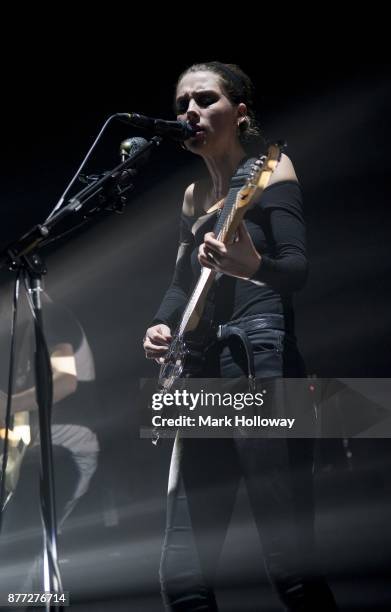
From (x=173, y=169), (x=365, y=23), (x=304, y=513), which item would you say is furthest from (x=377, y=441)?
(x=304, y=513)

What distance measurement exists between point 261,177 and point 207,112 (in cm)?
34

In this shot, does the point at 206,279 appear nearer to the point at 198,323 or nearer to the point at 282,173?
the point at 198,323

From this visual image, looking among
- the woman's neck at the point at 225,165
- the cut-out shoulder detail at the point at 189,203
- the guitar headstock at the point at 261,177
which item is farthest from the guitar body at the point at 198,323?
the cut-out shoulder detail at the point at 189,203

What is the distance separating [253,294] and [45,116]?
1.87 m

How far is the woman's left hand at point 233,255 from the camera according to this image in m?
1.50

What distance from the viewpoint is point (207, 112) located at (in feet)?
6.04

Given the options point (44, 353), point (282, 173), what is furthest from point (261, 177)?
point (44, 353)

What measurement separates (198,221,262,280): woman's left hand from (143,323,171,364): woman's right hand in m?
0.36

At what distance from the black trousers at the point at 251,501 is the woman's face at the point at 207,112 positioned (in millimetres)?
463

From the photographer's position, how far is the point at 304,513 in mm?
1588

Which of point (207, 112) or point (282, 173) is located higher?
point (207, 112)

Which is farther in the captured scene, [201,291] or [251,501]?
[201,291]

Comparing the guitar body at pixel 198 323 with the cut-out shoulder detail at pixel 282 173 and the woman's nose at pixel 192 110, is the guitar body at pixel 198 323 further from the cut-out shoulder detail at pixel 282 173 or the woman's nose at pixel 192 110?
the woman's nose at pixel 192 110

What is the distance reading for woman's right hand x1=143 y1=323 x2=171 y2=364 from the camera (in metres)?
1.84
